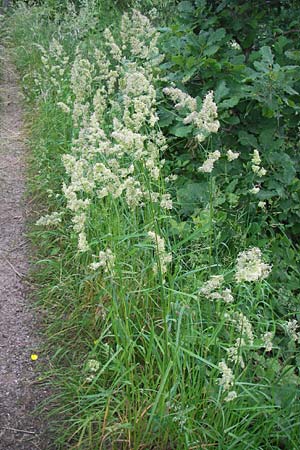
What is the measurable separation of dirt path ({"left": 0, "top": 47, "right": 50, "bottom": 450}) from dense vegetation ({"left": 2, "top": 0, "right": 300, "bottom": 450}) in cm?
10

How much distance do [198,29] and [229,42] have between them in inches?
10.8

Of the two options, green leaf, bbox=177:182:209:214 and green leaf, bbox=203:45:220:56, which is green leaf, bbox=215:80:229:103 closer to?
green leaf, bbox=203:45:220:56

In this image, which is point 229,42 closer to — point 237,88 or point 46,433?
point 237,88

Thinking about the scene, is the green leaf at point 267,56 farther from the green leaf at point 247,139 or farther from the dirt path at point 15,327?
the dirt path at point 15,327

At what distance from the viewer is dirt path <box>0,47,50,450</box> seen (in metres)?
2.32

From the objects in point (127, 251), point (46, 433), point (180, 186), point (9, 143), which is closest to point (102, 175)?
point (127, 251)

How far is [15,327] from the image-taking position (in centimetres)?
287

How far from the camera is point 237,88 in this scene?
Answer: 329 centimetres

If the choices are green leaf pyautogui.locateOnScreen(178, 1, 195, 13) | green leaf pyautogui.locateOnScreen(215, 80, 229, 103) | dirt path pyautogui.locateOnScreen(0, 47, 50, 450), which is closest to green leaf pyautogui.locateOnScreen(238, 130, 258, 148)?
green leaf pyautogui.locateOnScreen(215, 80, 229, 103)

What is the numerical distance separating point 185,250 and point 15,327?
957 millimetres

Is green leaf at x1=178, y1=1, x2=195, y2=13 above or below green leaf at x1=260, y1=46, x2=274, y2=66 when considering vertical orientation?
above

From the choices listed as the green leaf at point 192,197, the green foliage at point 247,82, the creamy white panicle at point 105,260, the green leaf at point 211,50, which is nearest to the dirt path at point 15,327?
the creamy white panicle at point 105,260

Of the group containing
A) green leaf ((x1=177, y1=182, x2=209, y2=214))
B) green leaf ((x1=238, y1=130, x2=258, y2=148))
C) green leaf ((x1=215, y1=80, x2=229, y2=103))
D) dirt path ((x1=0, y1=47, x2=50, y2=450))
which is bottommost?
dirt path ((x1=0, y1=47, x2=50, y2=450))

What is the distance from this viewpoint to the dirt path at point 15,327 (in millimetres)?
2322
